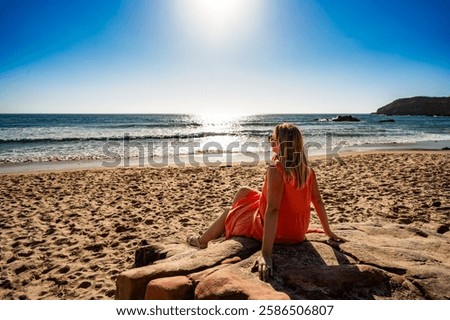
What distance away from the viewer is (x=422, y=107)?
311ft

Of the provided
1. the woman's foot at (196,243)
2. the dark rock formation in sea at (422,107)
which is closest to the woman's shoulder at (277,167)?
the woman's foot at (196,243)

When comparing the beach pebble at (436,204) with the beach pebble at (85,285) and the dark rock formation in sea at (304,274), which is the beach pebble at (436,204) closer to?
the dark rock formation in sea at (304,274)

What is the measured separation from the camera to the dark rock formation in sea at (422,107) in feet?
293

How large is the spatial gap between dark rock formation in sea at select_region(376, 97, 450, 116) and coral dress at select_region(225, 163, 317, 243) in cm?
10731

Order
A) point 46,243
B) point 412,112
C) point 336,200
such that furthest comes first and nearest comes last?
point 412,112, point 336,200, point 46,243

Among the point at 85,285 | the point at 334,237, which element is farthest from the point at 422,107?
the point at 85,285

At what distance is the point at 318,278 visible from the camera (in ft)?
6.83

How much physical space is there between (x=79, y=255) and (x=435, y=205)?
599cm

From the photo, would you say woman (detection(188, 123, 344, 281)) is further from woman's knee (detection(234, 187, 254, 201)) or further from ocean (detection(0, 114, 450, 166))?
ocean (detection(0, 114, 450, 166))

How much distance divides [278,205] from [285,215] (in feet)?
1.02

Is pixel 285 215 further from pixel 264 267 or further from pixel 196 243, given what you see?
pixel 196 243

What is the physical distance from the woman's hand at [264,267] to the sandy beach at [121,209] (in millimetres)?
1750

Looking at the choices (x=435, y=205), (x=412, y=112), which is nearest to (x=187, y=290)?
(x=435, y=205)
